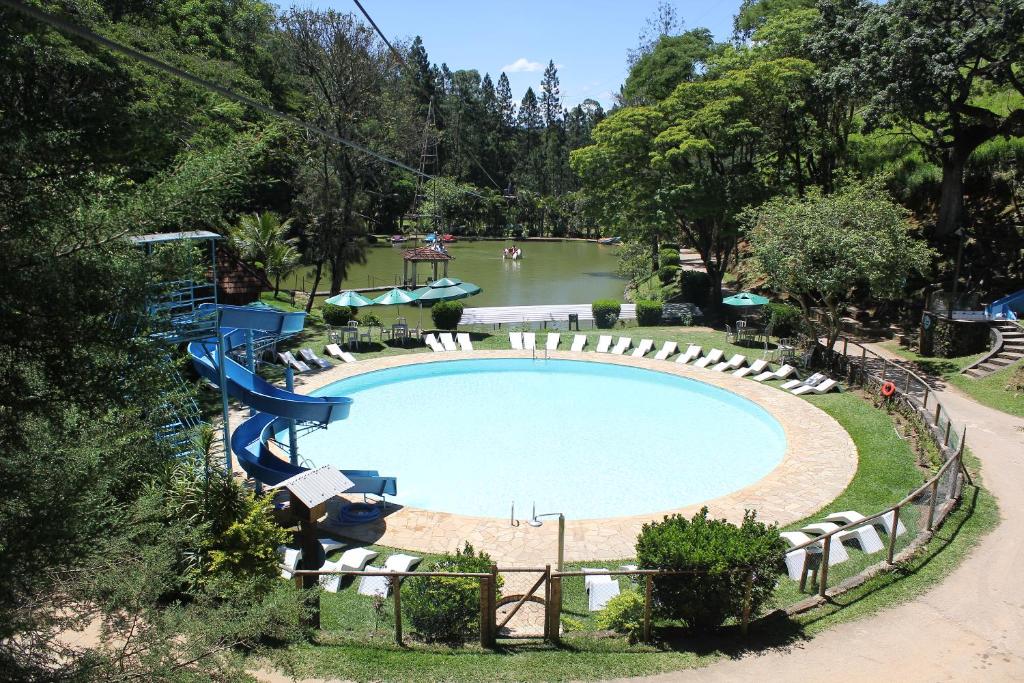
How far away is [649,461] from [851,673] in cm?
828

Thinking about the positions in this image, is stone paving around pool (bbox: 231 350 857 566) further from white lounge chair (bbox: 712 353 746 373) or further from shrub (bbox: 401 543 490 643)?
white lounge chair (bbox: 712 353 746 373)

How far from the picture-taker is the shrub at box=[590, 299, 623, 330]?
90.6 feet

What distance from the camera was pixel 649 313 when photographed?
1088 inches

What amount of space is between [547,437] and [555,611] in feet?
30.0

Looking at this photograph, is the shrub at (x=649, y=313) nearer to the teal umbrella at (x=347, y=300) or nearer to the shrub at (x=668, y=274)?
the teal umbrella at (x=347, y=300)

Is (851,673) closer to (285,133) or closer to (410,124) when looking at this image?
(285,133)

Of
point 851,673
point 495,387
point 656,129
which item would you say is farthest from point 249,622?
point 656,129

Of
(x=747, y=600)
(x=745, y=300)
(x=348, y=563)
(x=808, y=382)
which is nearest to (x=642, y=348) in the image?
(x=745, y=300)

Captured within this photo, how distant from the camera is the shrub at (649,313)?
90.3 ft

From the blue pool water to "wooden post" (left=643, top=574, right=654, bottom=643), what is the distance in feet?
15.5

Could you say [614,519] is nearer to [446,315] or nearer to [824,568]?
[824,568]

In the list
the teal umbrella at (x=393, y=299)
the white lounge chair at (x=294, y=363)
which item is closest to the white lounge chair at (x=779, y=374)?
the teal umbrella at (x=393, y=299)

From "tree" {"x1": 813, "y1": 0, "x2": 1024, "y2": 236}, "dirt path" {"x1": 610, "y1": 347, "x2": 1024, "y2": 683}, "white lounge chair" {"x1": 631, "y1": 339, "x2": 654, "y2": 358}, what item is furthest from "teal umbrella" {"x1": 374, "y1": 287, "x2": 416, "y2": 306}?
"dirt path" {"x1": 610, "y1": 347, "x2": 1024, "y2": 683}

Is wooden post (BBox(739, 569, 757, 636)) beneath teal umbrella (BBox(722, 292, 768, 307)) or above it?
beneath
